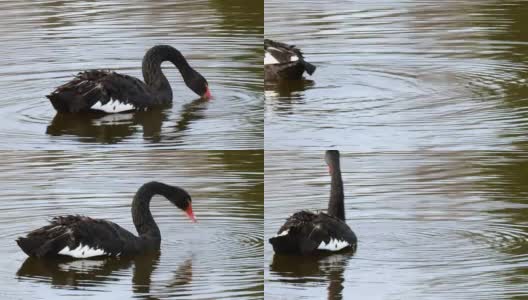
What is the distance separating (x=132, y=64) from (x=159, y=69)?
1044 millimetres

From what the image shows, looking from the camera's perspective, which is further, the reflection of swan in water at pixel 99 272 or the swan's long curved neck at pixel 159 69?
the swan's long curved neck at pixel 159 69

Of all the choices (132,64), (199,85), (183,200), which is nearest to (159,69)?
(199,85)

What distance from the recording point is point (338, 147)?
10.5m

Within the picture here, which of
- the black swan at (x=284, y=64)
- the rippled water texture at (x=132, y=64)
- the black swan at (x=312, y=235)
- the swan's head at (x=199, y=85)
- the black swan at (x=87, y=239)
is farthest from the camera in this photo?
the black swan at (x=284, y=64)

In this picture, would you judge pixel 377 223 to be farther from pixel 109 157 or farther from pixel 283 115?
pixel 109 157

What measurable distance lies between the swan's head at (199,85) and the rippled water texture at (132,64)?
7 centimetres

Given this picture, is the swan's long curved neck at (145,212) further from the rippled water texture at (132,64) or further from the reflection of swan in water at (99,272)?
the rippled water texture at (132,64)

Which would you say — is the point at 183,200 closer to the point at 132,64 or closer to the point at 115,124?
the point at 115,124

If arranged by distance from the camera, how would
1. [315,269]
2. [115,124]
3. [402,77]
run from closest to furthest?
[315,269] → [115,124] → [402,77]

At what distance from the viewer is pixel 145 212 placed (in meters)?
10.8

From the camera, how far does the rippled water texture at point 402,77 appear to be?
10.6 m

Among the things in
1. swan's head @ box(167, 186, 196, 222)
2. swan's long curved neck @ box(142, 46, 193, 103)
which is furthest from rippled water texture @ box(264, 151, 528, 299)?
swan's long curved neck @ box(142, 46, 193, 103)

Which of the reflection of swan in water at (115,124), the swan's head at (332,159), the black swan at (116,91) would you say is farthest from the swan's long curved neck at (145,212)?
the swan's head at (332,159)

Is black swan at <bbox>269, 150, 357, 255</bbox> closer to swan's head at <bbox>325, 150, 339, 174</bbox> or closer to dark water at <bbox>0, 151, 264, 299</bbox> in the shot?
dark water at <bbox>0, 151, 264, 299</bbox>
